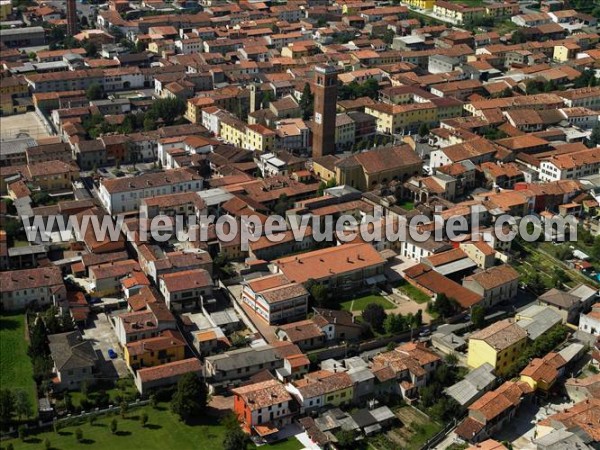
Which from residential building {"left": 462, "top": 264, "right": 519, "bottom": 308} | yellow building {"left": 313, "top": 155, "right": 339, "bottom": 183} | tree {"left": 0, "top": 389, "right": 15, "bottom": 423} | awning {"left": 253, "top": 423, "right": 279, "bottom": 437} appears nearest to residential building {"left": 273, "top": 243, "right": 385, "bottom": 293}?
residential building {"left": 462, "top": 264, "right": 519, "bottom": 308}

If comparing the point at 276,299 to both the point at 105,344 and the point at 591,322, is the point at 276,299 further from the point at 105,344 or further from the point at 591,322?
the point at 591,322

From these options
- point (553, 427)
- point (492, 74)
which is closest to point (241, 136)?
point (492, 74)

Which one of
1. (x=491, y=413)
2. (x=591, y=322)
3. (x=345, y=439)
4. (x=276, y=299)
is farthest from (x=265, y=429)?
(x=591, y=322)

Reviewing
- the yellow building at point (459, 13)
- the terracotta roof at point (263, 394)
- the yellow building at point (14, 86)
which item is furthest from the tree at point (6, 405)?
the yellow building at point (459, 13)

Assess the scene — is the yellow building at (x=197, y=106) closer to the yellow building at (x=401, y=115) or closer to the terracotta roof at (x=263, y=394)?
the yellow building at (x=401, y=115)

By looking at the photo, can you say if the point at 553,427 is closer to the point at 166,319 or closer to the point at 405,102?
the point at 166,319
